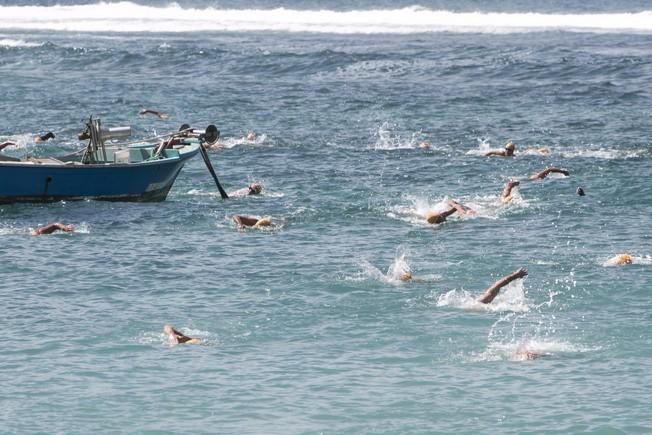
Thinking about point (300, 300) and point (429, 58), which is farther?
point (429, 58)

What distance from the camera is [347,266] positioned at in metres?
28.8

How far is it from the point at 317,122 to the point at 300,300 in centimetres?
2317

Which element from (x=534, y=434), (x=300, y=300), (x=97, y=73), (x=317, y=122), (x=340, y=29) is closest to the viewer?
(x=534, y=434)

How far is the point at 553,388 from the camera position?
21.6 meters

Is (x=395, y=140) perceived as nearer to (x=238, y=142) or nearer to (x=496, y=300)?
(x=238, y=142)

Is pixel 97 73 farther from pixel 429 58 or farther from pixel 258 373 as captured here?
pixel 258 373

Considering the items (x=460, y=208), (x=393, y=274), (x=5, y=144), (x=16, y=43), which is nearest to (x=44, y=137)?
(x=5, y=144)

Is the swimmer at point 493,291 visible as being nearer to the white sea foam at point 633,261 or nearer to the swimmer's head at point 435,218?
the white sea foam at point 633,261

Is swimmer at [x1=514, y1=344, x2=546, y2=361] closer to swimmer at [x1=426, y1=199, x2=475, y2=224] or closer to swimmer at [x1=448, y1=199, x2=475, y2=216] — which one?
swimmer at [x1=426, y1=199, x2=475, y2=224]

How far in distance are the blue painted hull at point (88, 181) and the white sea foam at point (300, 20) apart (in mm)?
52630

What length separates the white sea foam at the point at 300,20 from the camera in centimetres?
8906

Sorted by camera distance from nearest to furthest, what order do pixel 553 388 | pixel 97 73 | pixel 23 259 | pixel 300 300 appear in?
pixel 553 388
pixel 300 300
pixel 23 259
pixel 97 73

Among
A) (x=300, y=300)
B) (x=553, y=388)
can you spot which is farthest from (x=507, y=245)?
(x=553, y=388)

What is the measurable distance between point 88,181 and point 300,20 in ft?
216
